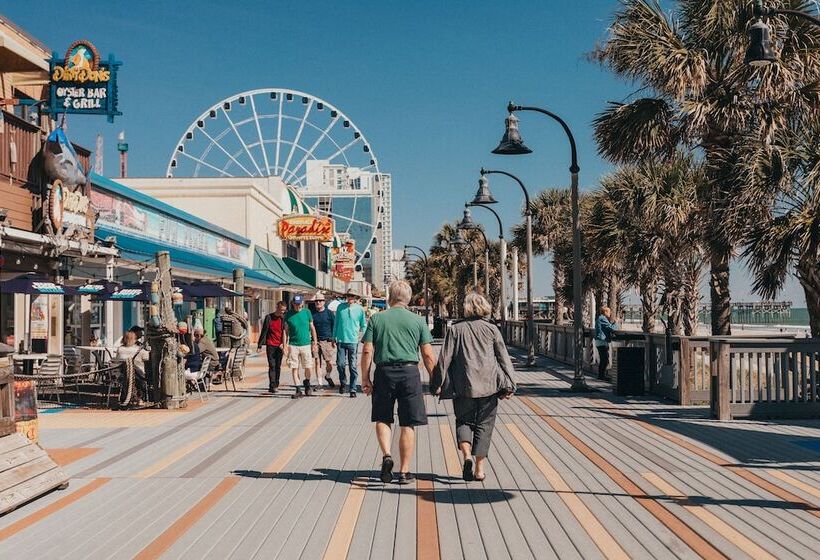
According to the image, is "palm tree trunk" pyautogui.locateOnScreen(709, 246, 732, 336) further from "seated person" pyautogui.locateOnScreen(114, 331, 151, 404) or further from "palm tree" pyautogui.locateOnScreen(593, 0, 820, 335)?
"seated person" pyautogui.locateOnScreen(114, 331, 151, 404)

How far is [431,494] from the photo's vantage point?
7.32 meters

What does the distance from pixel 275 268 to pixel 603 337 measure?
26.3 m

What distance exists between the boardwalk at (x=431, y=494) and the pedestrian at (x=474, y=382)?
38 centimetres

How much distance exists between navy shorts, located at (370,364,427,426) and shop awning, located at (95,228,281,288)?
1321 cm

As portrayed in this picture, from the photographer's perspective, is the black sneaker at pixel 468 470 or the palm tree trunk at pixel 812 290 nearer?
the black sneaker at pixel 468 470

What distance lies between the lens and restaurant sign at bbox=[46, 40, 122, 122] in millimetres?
20719

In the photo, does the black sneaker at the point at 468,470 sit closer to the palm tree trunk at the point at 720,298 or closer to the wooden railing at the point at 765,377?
the wooden railing at the point at 765,377

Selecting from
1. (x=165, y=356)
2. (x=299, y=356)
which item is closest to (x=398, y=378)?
(x=165, y=356)

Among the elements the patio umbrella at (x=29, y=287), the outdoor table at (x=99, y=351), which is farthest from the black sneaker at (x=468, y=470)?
the outdoor table at (x=99, y=351)

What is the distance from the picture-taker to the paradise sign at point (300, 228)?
45875 mm

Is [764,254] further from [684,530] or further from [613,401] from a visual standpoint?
[684,530]

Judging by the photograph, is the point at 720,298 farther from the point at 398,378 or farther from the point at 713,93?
the point at 398,378

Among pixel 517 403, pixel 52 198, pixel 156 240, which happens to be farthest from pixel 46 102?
pixel 517 403

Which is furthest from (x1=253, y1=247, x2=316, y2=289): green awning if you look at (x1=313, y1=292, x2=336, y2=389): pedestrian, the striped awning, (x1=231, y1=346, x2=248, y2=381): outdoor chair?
(x1=313, y1=292, x2=336, y2=389): pedestrian
